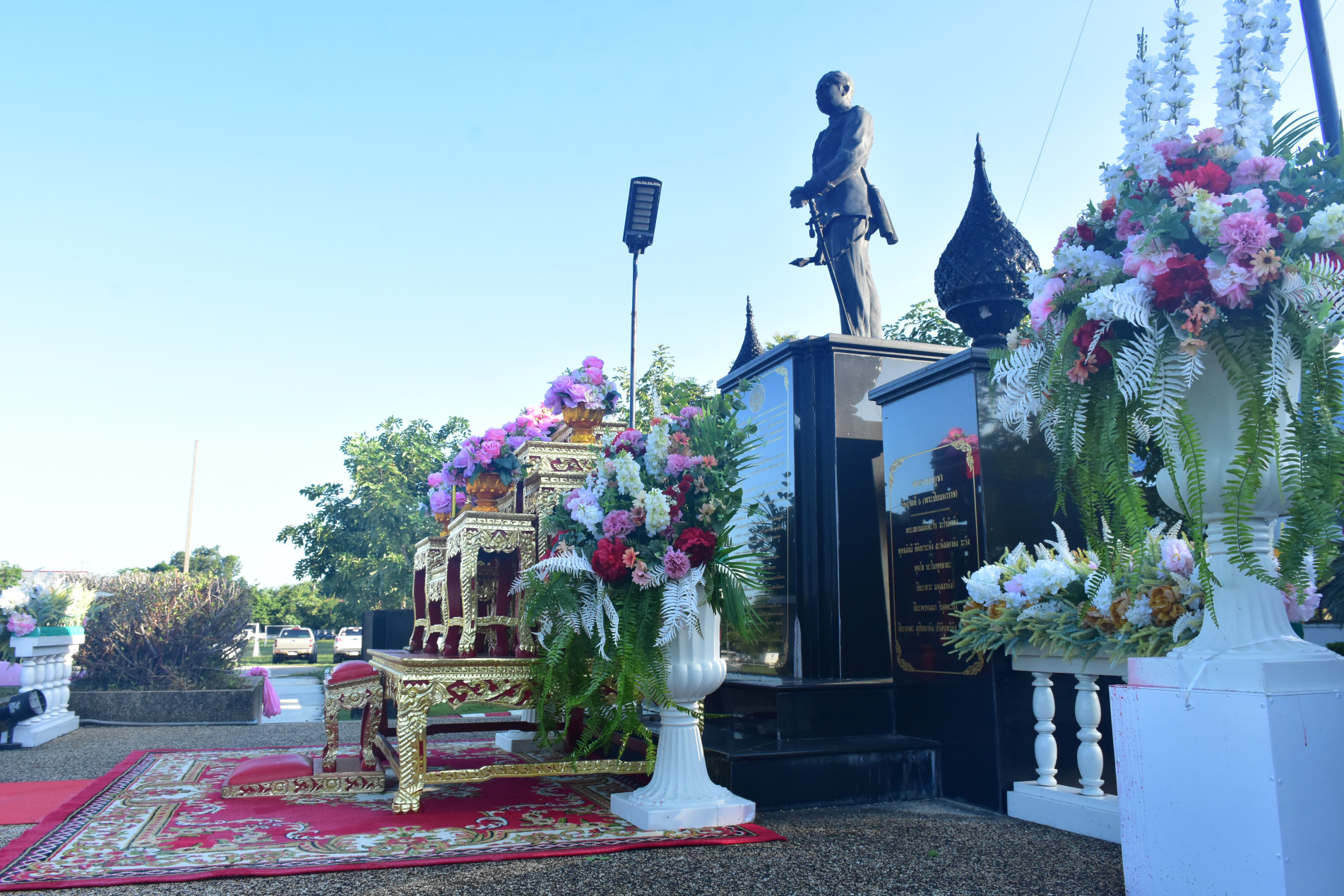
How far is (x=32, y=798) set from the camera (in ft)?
18.3

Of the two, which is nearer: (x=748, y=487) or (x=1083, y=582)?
(x=1083, y=582)

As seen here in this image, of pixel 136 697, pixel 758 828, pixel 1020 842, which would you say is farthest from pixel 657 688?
pixel 136 697

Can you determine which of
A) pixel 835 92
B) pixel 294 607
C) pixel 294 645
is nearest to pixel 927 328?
pixel 835 92

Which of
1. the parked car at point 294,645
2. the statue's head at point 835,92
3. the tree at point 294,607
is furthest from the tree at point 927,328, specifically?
the tree at point 294,607

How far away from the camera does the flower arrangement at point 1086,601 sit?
384 centimetres

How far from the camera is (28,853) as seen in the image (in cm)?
386

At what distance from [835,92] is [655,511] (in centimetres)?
462

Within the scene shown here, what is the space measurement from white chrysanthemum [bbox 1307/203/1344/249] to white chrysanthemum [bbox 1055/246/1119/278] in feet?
1.78

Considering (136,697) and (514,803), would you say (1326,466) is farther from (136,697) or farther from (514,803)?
(136,697)

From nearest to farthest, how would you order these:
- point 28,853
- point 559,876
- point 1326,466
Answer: point 1326,466
point 559,876
point 28,853

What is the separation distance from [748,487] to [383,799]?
3.28 metres

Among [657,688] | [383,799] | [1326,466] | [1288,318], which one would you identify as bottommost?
[383,799]

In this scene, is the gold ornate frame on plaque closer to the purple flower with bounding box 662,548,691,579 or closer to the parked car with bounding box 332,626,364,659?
the purple flower with bounding box 662,548,691,579

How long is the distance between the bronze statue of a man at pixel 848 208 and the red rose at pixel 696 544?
3.15 m
